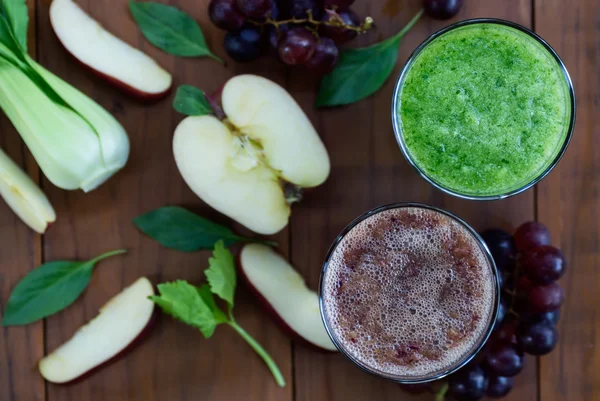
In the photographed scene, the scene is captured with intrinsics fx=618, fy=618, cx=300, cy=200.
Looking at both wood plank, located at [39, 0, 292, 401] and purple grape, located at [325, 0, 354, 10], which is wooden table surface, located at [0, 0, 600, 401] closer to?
wood plank, located at [39, 0, 292, 401]

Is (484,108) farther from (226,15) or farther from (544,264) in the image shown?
(226,15)

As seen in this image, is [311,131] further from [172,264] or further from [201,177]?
[172,264]

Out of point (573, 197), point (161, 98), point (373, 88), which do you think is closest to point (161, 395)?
point (161, 98)

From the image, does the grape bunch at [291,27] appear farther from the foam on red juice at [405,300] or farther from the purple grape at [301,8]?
the foam on red juice at [405,300]

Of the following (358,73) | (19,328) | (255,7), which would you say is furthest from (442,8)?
(19,328)

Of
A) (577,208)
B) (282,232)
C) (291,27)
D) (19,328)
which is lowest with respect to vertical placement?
(19,328)

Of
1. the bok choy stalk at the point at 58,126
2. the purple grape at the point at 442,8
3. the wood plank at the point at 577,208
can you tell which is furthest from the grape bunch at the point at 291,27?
the wood plank at the point at 577,208
